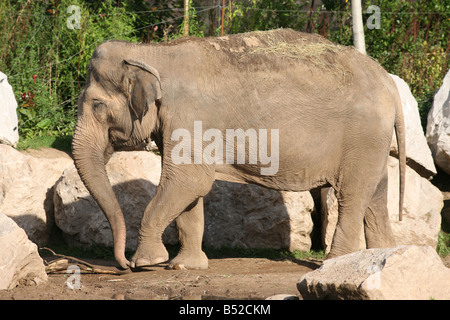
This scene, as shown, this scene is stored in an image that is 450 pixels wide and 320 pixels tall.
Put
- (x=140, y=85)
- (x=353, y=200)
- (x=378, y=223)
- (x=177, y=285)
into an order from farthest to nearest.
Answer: (x=378, y=223)
(x=353, y=200)
(x=140, y=85)
(x=177, y=285)

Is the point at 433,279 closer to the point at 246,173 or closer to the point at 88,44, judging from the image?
the point at 246,173

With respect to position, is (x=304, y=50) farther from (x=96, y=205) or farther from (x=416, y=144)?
(x=96, y=205)

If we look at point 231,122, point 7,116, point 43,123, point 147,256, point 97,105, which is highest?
point 97,105

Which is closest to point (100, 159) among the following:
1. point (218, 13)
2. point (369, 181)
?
point (369, 181)

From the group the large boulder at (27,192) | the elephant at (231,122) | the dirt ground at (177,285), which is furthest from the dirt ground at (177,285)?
the large boulder at (27,192)

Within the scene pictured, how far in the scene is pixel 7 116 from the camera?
941 centimetres

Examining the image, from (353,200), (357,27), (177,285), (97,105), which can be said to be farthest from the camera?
(357,27)

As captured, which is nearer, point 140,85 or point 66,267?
point 140,85

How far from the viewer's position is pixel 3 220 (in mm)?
6113

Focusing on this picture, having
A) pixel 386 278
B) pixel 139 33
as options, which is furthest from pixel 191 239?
pixel 139 33

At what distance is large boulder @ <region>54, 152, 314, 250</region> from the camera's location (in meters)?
8.46

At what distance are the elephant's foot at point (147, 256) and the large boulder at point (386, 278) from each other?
6.75 feet

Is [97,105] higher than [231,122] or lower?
higher

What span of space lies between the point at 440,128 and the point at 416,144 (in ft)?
1.50
